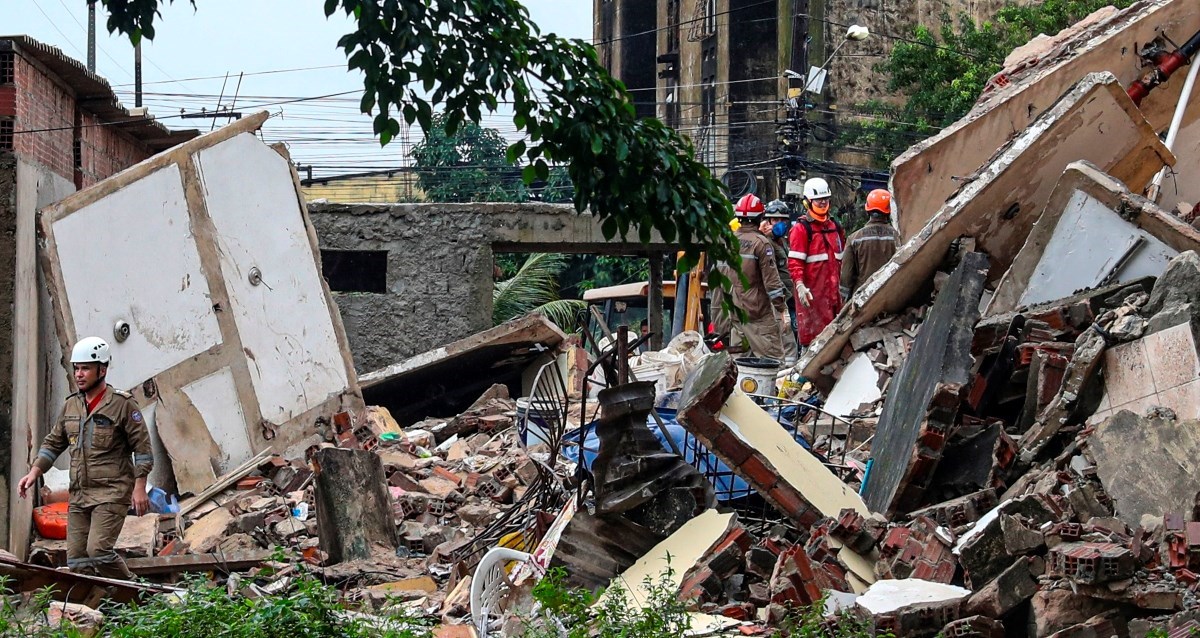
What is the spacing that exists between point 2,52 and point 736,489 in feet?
18.4

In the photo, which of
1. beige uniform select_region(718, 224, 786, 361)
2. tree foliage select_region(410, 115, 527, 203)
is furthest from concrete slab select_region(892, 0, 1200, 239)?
tree foliage select_region(410, 115, 527, 203)

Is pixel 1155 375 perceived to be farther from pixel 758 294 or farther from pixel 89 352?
pixel 89 352

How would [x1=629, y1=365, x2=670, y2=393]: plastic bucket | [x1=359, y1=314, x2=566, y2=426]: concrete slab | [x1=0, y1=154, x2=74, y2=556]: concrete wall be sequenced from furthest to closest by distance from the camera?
[x1=359, y1=314, x2=566, y2=426]: concrete slab → [x1=629, y1=365, x2=670, y2=393]: plastic bucket → [x1=0, y1=154, x2=74, y2=556]: concrete wall

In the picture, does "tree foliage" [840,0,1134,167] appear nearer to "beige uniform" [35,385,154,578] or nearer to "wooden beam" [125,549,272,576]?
"wooden beam" [125,549,272,576]

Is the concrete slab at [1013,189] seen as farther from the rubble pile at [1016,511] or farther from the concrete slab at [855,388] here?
the rubble pile at [1016,511]

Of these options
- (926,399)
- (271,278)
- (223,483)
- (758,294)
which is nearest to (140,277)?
(271,278)

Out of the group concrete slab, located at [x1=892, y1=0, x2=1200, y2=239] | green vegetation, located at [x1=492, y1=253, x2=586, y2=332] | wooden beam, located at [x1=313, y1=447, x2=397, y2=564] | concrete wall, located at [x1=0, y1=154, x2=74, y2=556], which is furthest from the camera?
green vegetation, located at [x1=492, y1=253, x2=586, y2=332]

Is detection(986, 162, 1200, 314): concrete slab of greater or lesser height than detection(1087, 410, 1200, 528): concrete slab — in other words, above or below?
above

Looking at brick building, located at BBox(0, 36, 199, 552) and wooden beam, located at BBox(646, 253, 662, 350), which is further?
wooden beam, located at BBox(646, 253, 662, 350)

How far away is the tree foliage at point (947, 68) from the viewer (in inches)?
941

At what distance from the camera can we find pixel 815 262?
35.4 ft

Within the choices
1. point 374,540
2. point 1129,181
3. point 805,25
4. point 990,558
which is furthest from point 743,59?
point 990,558

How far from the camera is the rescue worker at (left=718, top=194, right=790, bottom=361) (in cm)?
1053

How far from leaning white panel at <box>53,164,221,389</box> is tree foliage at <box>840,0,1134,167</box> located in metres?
17.0
